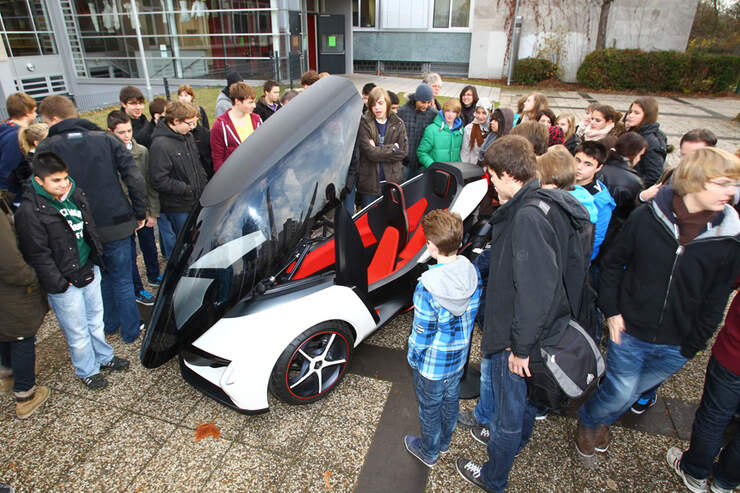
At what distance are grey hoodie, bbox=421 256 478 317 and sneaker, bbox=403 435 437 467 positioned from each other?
105cm

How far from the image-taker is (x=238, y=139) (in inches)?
173

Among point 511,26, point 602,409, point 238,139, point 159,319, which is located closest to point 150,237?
point 238,139

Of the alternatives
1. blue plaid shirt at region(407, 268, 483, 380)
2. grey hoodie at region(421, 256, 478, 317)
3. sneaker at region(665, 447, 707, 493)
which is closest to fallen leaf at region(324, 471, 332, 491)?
blue plaid shirt at region(407, 268, 483, 380)

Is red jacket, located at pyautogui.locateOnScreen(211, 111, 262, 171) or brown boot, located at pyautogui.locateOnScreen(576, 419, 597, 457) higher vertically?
red jacket, located at pyautogui.locateOnScreen(211, 111, 262, 171)

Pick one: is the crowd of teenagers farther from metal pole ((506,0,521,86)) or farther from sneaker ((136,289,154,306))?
metal pole ((506,0,521,86))

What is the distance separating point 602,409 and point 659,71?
2032 centimetres

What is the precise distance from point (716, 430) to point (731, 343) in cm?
52

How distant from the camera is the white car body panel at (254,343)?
8.04 feet

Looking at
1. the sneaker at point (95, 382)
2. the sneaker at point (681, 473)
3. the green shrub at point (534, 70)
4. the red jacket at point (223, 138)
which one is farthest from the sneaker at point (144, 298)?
the green shrub at point (534, 70)

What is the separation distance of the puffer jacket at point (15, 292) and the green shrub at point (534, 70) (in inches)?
782

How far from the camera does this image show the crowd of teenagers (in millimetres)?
1918

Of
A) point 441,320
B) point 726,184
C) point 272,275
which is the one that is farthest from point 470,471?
point 726,184

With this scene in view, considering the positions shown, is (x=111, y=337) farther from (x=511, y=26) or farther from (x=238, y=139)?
(x=511, y=26)

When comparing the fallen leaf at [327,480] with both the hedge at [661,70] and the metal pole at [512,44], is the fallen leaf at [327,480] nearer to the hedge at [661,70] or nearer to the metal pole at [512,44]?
→ the metal pole at [512,44]
